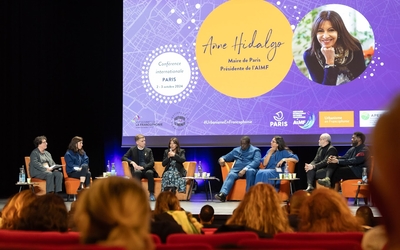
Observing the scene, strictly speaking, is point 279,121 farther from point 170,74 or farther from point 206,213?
point 206,213

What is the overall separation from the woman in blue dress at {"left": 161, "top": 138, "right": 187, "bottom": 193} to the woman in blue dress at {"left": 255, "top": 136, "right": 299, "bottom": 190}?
3.76 feet

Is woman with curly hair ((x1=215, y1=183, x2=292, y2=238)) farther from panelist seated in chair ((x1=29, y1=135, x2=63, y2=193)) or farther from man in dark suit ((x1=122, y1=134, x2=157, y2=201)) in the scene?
panelist seated in chair ((x1=29, y1=135, x2=63, y2=193))

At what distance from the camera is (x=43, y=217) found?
248cm

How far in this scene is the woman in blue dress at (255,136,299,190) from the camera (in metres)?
7.98

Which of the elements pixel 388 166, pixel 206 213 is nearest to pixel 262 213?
pixel 206 213

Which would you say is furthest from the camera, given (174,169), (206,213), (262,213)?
(174,169)

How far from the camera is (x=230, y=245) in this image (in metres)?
1.90

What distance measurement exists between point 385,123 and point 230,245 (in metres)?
1.44

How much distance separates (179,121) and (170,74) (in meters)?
0.82

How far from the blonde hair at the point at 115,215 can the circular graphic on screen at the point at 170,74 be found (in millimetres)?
7951

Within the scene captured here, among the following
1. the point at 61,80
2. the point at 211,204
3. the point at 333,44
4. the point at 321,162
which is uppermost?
the point at 333,44

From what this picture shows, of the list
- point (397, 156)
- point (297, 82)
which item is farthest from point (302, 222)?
point (297, 82)

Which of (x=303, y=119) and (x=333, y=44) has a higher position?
(x=333, y=44)

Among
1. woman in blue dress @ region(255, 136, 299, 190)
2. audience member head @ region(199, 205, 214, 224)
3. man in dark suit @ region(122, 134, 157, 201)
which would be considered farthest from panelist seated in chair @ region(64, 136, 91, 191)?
audience member head @ region(199, 205, 214, 224)
